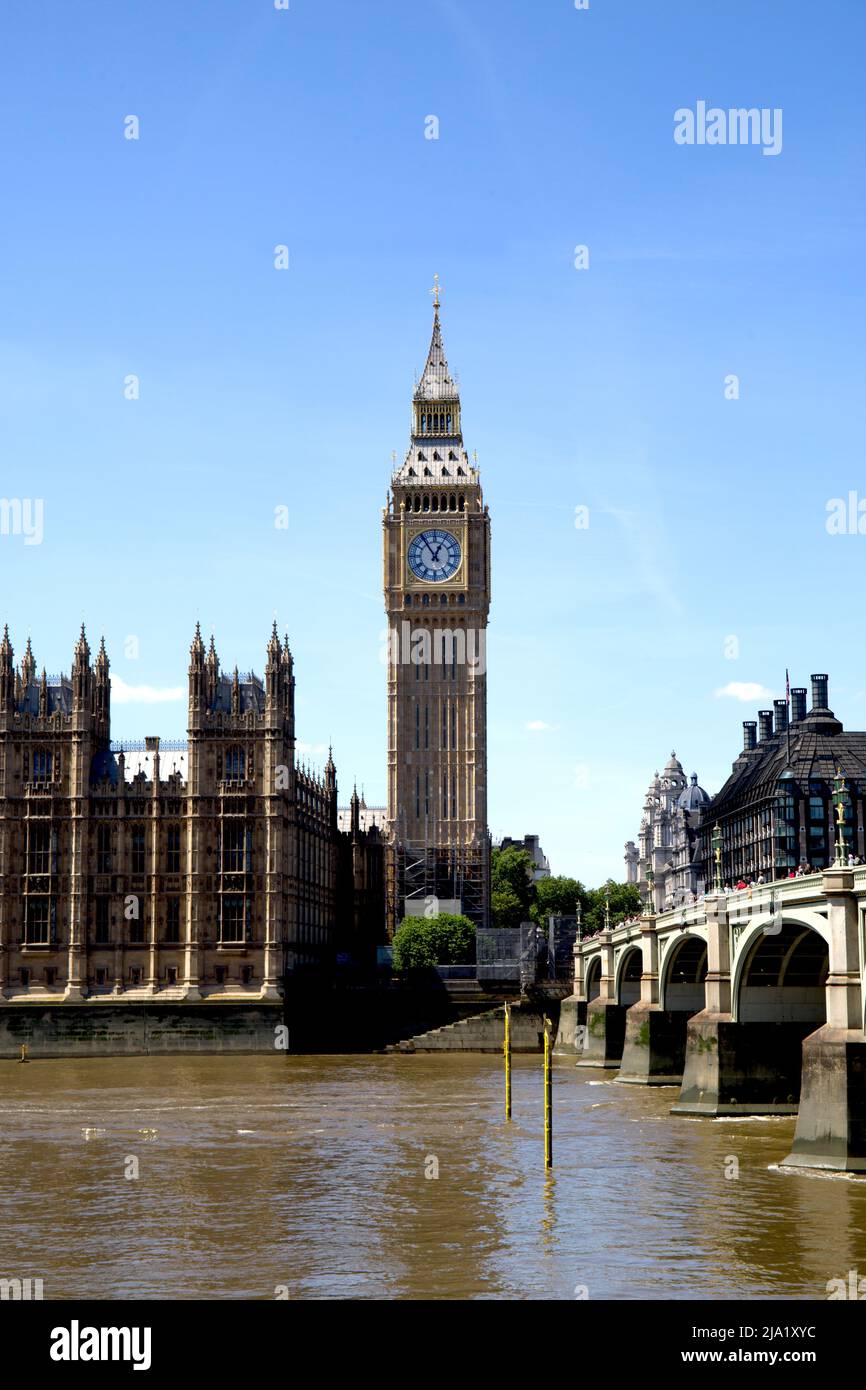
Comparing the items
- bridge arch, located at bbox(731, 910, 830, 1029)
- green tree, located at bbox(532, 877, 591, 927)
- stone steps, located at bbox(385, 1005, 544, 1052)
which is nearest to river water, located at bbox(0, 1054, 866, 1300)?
bridge arch, located at bbox(731, 910, 830, 1029)

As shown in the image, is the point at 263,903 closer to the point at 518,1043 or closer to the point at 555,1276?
the point at 518,1043

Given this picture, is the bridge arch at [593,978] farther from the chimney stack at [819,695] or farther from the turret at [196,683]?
the chimney stack at [819,695]

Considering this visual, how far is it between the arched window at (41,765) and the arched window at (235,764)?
1272 cm

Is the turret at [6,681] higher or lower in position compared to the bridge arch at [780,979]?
higher

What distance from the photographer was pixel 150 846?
4715 inches

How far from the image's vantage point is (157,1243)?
3650 cm

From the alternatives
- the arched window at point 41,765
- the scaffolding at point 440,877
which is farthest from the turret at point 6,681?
the scaffolding at point 440,877

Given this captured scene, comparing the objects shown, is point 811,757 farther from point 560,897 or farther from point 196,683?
point 196,683

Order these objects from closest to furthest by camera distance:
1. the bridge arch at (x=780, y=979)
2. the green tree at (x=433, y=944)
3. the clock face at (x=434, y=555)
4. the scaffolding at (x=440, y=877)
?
the bridge arch at (x=780, y=979)
the green tree at (x=433, y=944)
the scaffolding at (x=440, y=877)
the clock face at (x=434, y=555)

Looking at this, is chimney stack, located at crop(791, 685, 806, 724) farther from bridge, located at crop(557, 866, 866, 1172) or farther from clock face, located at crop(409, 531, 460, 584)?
bridge, located at crop(557, 866, 866, 1172)

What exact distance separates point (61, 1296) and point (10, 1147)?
1047 inches

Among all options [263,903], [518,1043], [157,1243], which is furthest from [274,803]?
[157,1243]

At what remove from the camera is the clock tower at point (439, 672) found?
162375mm

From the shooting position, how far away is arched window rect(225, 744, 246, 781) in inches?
4668
